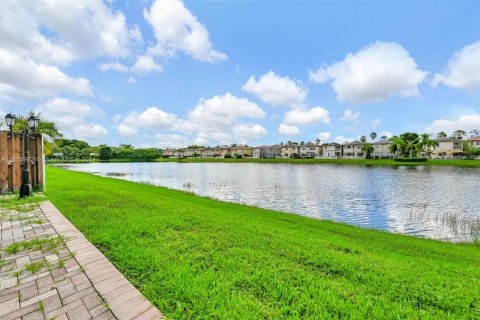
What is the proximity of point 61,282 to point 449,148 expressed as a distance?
100 metres

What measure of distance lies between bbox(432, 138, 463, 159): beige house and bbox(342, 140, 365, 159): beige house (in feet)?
73.1

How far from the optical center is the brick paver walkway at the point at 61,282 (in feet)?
8.98

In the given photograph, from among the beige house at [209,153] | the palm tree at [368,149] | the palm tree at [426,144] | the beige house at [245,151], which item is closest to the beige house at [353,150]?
the palm tree at [368,149]

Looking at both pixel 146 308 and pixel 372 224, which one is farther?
pixel 372 224

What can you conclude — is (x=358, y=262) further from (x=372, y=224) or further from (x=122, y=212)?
(x=372, y=224)

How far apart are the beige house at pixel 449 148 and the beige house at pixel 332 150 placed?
98.3 feet

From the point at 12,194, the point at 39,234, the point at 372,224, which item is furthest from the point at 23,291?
the point at 372,224

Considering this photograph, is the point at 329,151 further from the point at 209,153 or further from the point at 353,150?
the point at 209,153

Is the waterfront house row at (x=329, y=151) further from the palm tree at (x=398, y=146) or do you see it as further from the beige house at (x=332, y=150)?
the palm tree at (x=398, y=146)

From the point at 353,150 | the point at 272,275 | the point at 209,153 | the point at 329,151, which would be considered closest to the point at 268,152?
the point at 329,151

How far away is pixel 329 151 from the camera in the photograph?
308 feet

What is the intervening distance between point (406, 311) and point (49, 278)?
492 cm

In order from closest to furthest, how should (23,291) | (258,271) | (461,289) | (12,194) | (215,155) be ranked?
1. (23,291)
2. (461,289)
3. (258,271)
4. (12,194)
5. (215,155)

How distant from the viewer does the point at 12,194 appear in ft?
33.7
